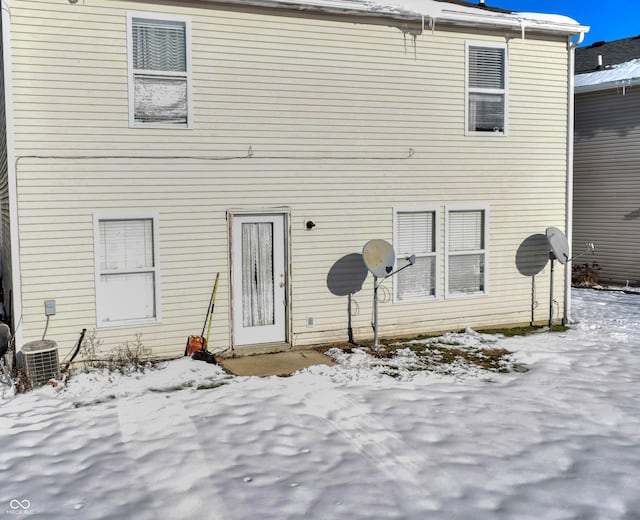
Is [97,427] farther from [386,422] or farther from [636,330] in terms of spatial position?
[636,330]

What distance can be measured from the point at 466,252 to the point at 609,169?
25.7ft

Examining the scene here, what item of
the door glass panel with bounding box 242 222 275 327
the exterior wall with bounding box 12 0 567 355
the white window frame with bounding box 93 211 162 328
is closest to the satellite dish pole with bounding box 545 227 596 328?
the exterior wall with bounding box 12 0 567 355

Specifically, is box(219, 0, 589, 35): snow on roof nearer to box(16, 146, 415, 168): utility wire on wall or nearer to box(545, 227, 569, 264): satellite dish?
box(16, 146, 415, 168): utility wire on wall

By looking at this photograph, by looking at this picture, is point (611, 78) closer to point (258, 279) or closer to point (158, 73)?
point (258, 279)

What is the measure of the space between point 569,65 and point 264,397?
800 centimetres

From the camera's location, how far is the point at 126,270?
8602 mm

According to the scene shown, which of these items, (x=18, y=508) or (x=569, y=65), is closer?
(x=18, y=508)

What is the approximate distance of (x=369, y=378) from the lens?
814 centimetres

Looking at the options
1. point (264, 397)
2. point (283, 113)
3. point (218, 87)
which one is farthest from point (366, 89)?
point (264, 397)

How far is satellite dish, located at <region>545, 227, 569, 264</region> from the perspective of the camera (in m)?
10.8

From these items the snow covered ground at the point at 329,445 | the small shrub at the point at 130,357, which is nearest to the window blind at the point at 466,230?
the snow covered ground at the point at 329,445

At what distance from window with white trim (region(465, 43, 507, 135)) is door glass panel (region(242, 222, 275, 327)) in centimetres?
385

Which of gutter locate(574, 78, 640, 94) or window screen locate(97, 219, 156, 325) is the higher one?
gutter locate(574, 78, 640, 94)

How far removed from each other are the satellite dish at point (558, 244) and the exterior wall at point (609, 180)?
6.25 metres
